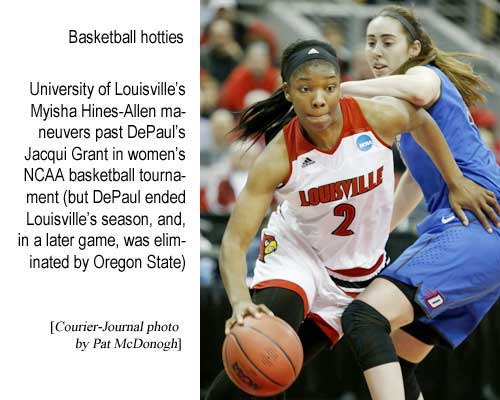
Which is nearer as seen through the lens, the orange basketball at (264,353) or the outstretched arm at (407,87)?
the orange basketball at (264,353)

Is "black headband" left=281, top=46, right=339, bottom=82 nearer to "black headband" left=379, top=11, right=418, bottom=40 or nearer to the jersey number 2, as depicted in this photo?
the jersey number 2

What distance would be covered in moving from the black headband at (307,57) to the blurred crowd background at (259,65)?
3.07 meters

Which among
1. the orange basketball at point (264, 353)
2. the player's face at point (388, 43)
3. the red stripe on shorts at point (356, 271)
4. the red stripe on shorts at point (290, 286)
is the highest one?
the player's face at point (388, 43)

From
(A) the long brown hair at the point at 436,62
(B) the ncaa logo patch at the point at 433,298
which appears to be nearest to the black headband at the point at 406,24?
(A) the long brown hair at the point at 436,62

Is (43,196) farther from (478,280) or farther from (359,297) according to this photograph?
(478,280)

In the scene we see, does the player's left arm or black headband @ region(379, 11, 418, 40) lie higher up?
black headband @ region(379, 11, 418, 40)

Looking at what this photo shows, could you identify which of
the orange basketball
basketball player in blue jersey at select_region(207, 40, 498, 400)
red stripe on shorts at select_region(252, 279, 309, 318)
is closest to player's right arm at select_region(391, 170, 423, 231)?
basketball player in blue jersey at select_region(207, 40, 498, 400)

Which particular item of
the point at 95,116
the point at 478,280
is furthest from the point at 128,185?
the point at 478,280

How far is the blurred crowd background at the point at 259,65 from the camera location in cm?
760

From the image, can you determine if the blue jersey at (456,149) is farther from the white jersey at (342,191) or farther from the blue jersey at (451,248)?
the white jersey at (342,191)

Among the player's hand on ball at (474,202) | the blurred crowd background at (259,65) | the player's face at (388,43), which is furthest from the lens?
the blurred crowd background at (259,65)

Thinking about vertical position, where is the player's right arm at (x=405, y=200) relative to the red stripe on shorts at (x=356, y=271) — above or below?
above

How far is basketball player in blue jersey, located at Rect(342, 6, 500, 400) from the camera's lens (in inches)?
177

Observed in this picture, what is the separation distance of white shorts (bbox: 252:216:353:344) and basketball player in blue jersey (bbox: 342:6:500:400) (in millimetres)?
248
